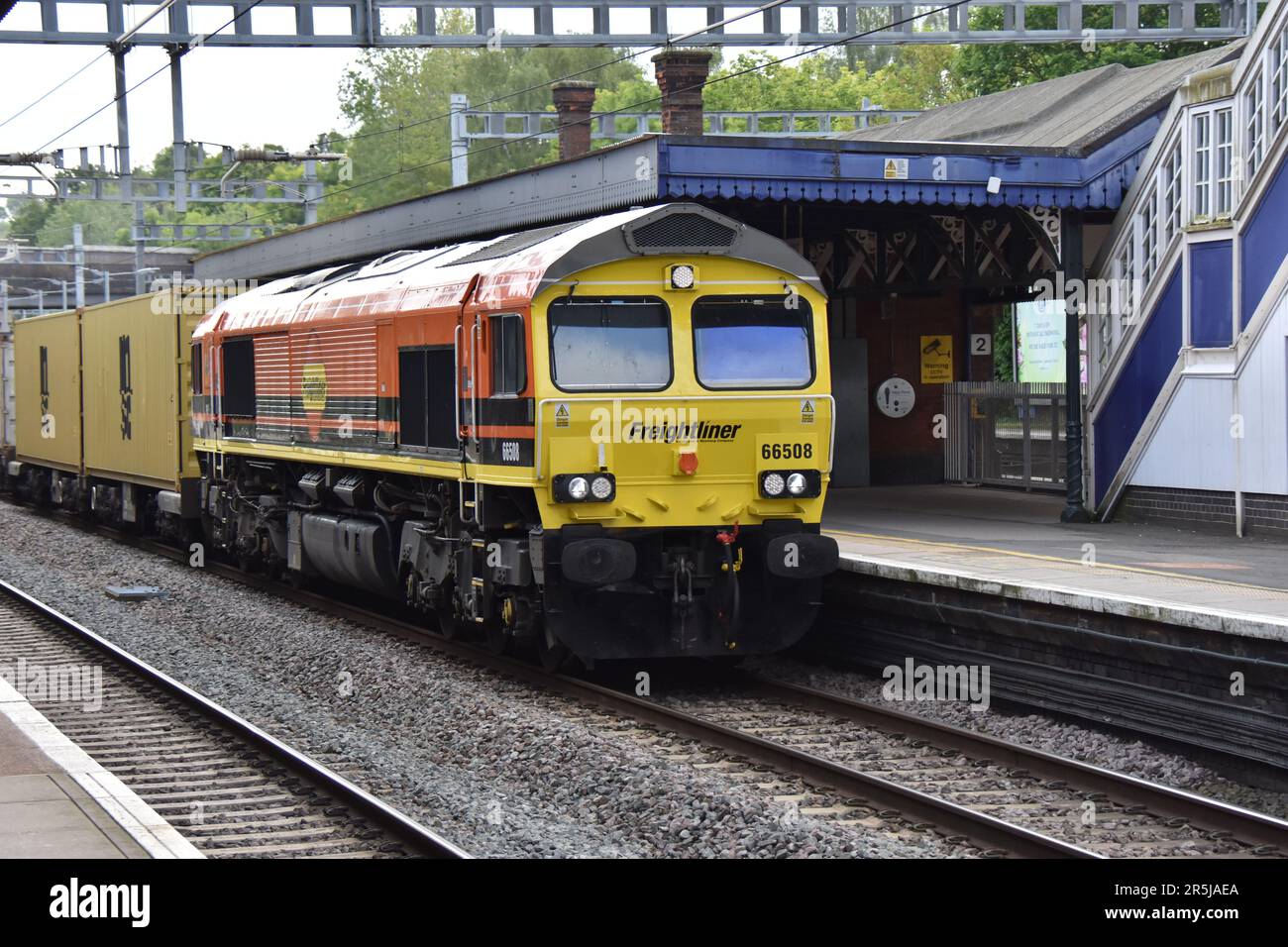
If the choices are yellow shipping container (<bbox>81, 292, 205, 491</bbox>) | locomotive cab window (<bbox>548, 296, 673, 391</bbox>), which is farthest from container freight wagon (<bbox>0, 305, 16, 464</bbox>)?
locomotive cab window (<bbox>548, 296, 673, 391</bbox>)

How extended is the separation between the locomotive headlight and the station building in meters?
5.50

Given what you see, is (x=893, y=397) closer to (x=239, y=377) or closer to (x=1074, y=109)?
(x=1074, y=109)

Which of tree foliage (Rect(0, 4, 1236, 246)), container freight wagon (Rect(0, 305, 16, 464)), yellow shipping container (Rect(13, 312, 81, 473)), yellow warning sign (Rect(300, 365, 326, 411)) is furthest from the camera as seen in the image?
tree foliage (Rect(0, 4, 1236, 246))

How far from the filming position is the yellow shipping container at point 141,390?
2178 cm

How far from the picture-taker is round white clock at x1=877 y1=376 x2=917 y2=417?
81.8ft

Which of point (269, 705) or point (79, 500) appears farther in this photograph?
point (79, 500)

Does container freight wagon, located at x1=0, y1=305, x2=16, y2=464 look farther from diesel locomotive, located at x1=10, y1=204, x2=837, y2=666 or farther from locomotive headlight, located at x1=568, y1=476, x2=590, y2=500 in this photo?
locomotive headlight, located at x1=568, y1=476, x2=590, y2=500

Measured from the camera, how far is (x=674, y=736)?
11.1 metres

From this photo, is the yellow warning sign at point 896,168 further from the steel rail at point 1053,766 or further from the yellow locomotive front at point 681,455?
the steel rail at point 1053,766

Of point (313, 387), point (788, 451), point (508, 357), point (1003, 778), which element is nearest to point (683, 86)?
point (313, 387)

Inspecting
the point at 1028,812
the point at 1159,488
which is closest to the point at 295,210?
the point at 1159,488

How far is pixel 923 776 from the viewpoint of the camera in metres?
10.1

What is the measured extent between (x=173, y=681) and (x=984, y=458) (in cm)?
1466
